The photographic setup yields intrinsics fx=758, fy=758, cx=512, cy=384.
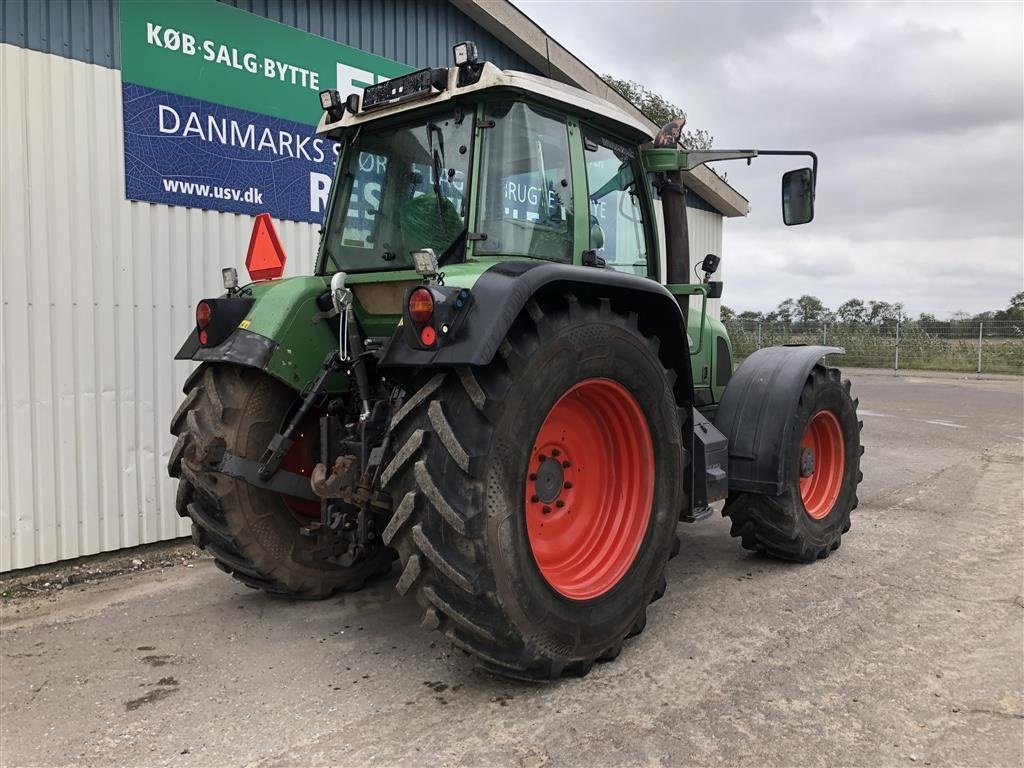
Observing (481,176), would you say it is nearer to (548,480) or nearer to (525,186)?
(525,186)

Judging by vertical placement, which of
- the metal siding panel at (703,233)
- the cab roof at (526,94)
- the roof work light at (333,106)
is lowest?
the cab roof at (526,94)

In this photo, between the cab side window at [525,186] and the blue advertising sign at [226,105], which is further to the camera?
the blue advertising sign at [226,105]

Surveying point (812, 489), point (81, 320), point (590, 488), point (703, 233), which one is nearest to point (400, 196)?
point (590, 488)

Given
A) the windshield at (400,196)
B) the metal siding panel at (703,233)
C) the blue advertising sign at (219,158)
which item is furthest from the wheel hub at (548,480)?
the metal siding panel at (703,233)

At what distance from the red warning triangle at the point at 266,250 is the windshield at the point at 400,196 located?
1165 mm

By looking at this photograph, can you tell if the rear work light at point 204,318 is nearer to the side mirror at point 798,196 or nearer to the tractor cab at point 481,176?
the tractor cab at point 481,176

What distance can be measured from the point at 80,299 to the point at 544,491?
11.4 ft

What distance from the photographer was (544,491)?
11.1ft

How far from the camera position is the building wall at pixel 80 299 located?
4.64m

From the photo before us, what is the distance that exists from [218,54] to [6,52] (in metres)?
1.42

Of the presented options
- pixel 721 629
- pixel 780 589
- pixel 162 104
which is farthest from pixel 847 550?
pixel 162 104

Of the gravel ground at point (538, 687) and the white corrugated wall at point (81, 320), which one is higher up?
the white corrugated wall at point (81, 320)

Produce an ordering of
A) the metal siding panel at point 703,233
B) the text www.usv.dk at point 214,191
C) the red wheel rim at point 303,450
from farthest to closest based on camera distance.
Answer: the metal siding panel at point 703,233 < the text www.usv.dk at point 214,191 < the red wheel rim at point 303,450

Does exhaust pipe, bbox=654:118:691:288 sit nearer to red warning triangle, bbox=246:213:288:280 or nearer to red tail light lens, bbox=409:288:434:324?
red tail light lens, bbox=409:288:434:324
